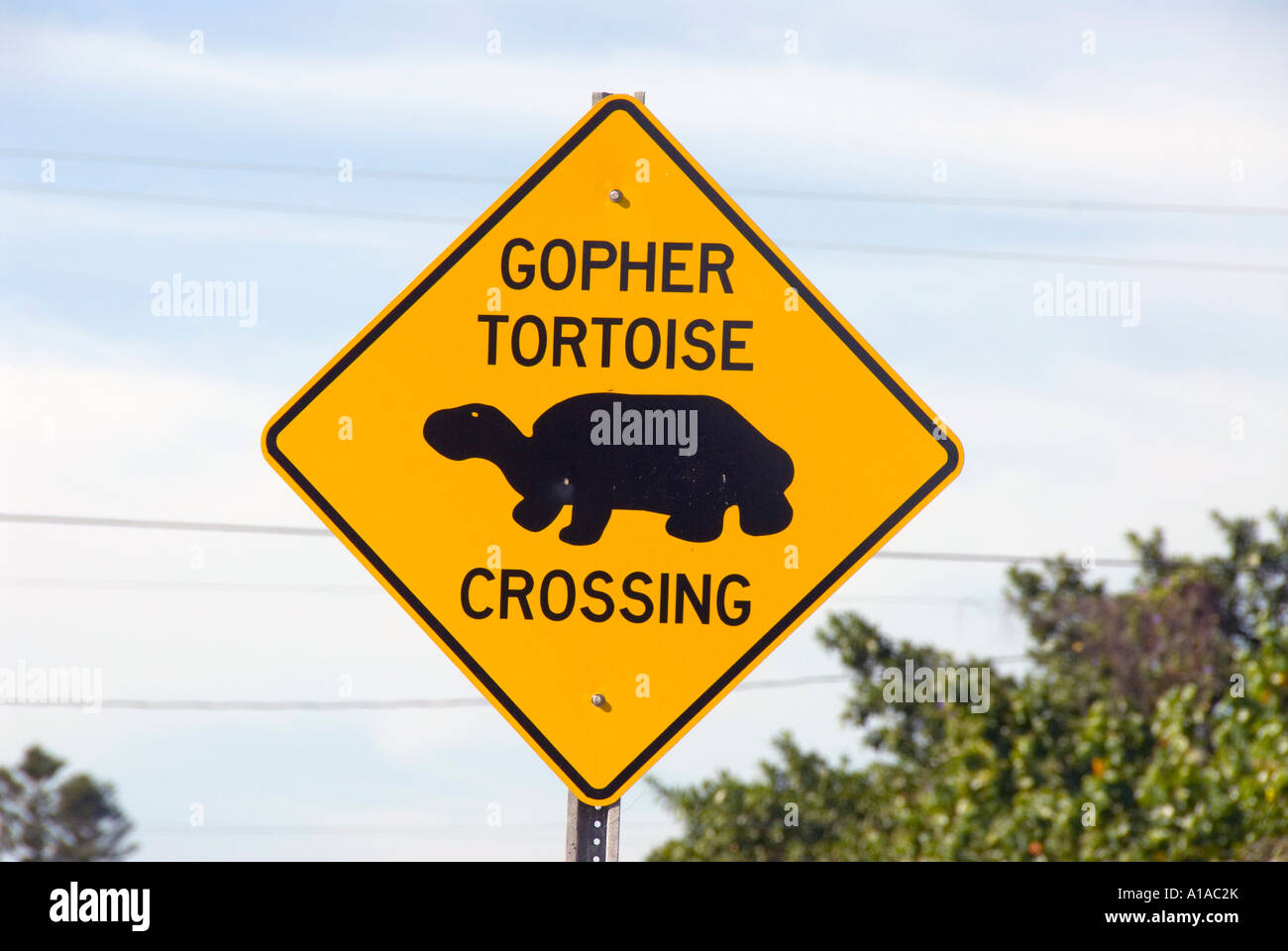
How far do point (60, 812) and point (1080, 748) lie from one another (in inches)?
1317

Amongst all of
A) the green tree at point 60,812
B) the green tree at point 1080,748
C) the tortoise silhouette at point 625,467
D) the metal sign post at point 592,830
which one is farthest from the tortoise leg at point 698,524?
the green tree at point 60,812

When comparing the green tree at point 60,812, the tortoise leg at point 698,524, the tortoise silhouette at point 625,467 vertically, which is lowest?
the green tree at point 60,812

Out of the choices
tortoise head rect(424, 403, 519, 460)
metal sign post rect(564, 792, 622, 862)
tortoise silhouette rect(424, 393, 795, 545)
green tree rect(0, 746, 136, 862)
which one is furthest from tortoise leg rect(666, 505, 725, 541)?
green tree rect(0, 746, 136, 862)

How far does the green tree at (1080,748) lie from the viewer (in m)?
6.47

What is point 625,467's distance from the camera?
10.4 ft

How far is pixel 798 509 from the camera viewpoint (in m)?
3.16

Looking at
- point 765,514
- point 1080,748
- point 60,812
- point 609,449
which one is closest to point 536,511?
point 609,449

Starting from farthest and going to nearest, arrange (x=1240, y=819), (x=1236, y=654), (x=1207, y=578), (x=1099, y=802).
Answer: (x=1207, y=578), (x=1236, y=654), (x=1099, y=802), (x=1240, y=819)

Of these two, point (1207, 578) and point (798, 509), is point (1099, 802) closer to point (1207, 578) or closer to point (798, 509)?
point (1207, 578)

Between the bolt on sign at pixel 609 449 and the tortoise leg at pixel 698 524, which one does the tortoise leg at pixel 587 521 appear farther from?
the tortoise leg at pixel 698 524

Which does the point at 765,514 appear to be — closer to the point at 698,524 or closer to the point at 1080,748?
the point at 698,524
